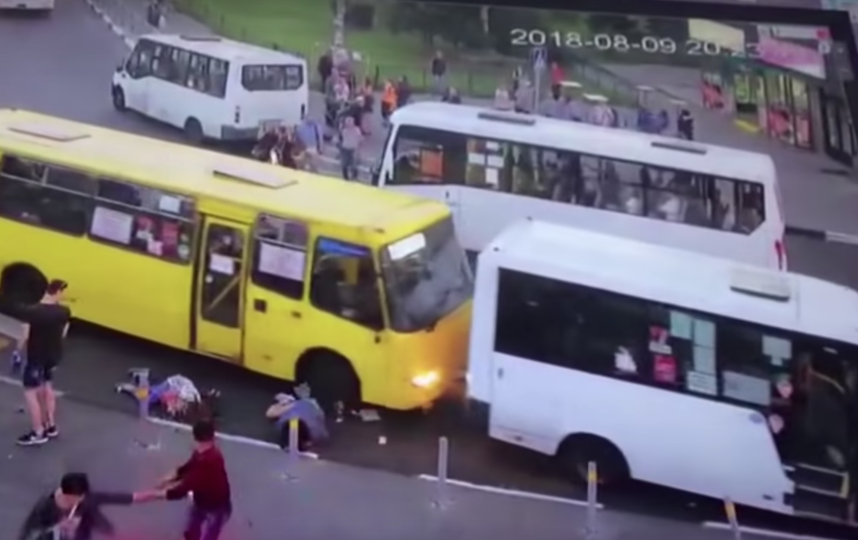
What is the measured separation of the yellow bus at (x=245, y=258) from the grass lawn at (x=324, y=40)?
68 centimetres

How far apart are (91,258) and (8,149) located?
0.75 m

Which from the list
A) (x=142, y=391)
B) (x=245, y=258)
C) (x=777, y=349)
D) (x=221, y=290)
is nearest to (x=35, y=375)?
(x=142, y=391)

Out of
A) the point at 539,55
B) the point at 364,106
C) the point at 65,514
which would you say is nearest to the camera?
the point at 65,514

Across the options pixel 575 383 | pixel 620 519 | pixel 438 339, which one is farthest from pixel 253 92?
pixel 620 519

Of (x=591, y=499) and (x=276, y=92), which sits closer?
(x=591, y=499)

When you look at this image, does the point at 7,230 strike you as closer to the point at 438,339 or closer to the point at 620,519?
the point at 438,339

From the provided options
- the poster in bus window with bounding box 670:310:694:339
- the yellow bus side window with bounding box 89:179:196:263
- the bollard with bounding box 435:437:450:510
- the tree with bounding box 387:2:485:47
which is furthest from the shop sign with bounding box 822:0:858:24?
the yellow bus side window with bounding box 89:179:196:263

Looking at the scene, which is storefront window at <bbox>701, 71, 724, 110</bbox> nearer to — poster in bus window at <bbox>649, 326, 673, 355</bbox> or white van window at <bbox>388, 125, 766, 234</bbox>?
white van window at <bbox>388, 125, 766, 234</bbox>

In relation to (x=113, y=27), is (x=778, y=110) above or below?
below

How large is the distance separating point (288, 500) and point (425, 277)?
1.25 meters

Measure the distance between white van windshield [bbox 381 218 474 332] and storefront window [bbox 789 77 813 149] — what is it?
1.77 metres

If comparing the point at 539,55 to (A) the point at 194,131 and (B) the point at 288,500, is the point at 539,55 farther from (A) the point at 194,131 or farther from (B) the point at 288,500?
(B) the point at 288,500

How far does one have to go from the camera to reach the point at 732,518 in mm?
6109

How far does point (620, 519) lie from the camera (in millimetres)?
Answer: 6176
